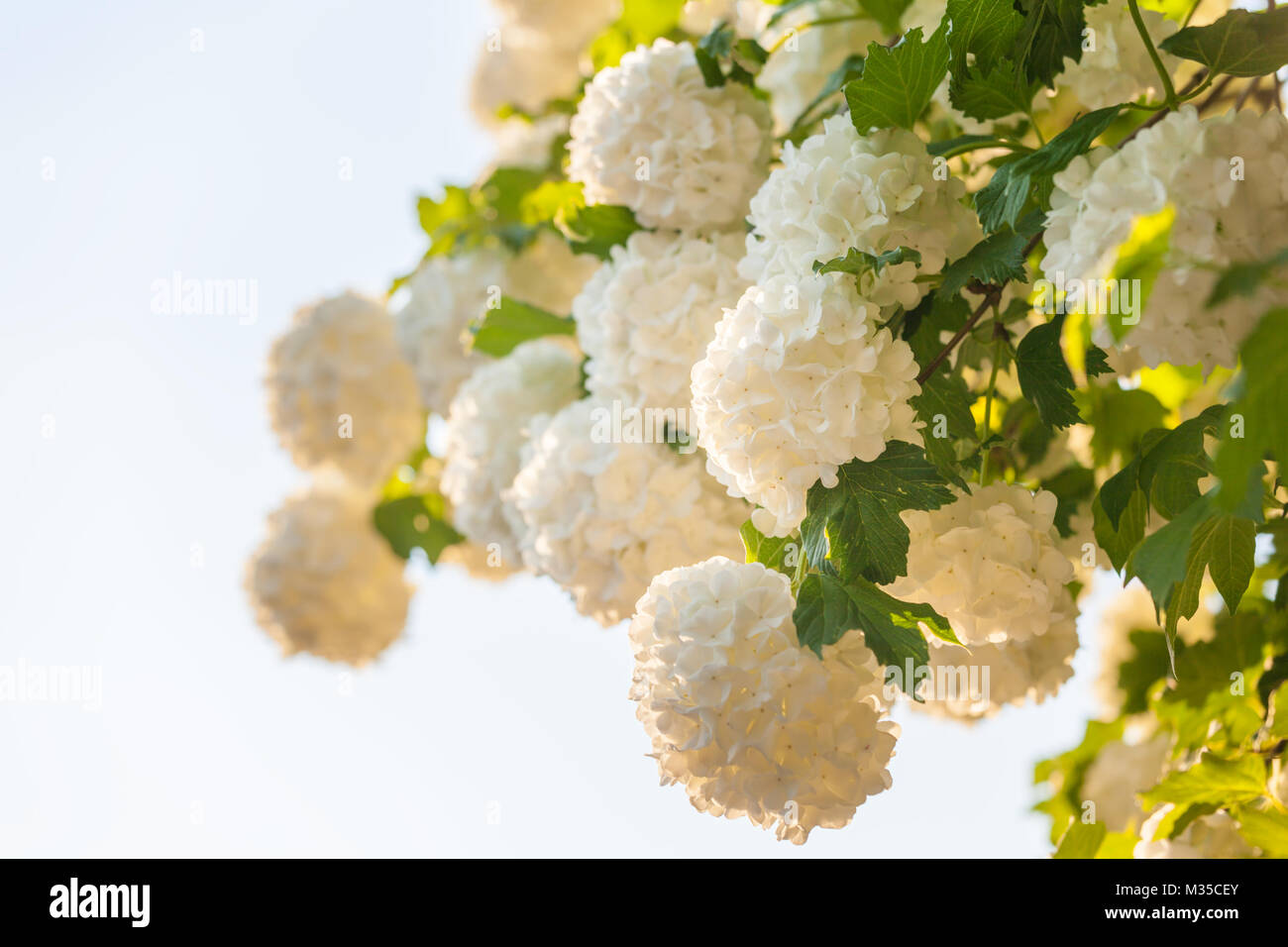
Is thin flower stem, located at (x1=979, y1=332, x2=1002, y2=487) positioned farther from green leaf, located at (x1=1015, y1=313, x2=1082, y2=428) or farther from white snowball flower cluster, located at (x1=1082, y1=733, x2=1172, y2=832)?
white snowball flower cluster, located at (x1=1082, y1=733, x2=1172, y2=832)

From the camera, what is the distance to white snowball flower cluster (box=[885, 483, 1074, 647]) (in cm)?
79

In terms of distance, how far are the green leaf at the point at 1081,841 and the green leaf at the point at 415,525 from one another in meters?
1.08

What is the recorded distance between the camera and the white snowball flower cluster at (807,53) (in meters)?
1.21

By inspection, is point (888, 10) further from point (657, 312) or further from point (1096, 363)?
point (1096, 363)

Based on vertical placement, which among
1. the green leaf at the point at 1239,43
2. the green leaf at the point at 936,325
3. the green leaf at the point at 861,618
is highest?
the green leaf at the point at 1239,43

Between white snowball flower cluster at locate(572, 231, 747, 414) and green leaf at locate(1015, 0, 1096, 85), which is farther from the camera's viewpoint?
white snowball flower cluster at locate(572, 231, 747, 414)

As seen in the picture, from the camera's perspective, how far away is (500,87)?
212cm

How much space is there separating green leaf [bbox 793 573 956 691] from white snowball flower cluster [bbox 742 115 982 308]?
216mm

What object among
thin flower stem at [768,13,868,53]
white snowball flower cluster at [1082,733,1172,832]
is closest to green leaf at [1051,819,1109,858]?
white snowball flower cluster at [1082,733,1172,832]

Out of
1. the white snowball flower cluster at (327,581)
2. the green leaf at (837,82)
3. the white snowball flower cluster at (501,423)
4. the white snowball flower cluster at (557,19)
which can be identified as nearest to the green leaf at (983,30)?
the green leaf at (837,82)

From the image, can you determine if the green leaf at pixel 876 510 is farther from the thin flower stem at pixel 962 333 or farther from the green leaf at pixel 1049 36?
the green leaf at pixel 1049 36
